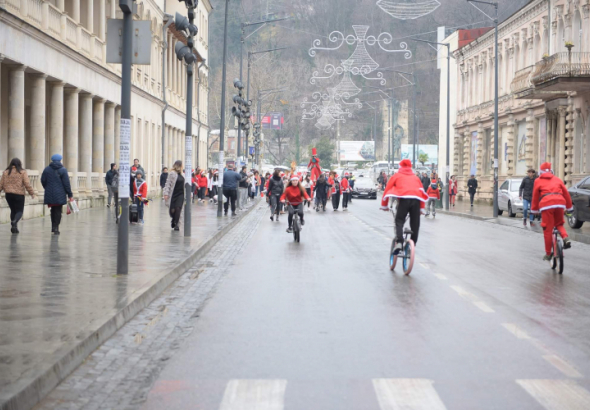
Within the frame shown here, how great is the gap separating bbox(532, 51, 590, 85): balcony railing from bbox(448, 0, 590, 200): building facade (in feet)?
0.12

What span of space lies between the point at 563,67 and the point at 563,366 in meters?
30.8

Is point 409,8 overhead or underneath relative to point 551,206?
overhead

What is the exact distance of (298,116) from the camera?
4318 inches

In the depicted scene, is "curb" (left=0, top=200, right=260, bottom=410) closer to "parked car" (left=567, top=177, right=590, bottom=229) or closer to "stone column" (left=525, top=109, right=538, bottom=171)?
"parked car" (left=567, top=177, right=590, bottom=229)

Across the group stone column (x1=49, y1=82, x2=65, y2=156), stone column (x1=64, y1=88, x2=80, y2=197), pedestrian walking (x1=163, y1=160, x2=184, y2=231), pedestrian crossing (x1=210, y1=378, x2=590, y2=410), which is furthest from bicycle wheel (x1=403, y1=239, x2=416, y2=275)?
stone column (x1=64, y1=88, x2=80, y2=197)

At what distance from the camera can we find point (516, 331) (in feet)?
30.1

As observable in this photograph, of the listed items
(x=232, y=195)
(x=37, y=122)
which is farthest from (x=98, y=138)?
(x=37, y=122)

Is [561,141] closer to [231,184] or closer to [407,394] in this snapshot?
[231,184]

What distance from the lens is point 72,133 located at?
1419 inches

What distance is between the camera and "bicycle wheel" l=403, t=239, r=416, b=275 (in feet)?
47.0

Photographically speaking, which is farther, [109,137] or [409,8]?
[109,137]

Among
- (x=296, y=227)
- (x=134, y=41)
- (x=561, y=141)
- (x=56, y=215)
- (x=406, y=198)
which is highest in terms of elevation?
(x=134, y=41)

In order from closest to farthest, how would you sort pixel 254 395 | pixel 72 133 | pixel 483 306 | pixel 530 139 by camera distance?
pixel 254 395 < pixel 483 306 < pixel 72 133 < pixel 530 139

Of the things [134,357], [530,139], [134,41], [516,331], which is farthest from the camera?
[530,139]
